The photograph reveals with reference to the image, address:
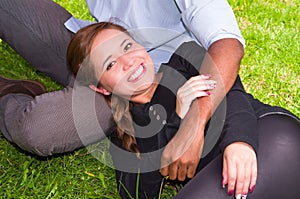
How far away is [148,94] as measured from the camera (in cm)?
293

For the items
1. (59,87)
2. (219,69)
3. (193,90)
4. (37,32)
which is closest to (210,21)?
(219,69)

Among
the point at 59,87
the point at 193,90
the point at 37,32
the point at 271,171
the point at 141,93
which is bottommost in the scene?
the point at 59,87

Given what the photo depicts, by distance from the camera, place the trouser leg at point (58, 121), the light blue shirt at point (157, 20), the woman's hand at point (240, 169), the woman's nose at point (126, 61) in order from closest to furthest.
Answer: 1. the woman's hand at point (240, 169)
2. the woman's nose at point (126, 61)
3. the light blue shirt at point (157, 20)
4. the trouser leg at point (58, 121)

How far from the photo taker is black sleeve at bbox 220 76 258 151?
2471mm

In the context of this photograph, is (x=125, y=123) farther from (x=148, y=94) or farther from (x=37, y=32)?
(x=37, y=32)

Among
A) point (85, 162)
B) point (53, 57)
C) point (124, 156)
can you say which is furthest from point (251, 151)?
point (53, 57)

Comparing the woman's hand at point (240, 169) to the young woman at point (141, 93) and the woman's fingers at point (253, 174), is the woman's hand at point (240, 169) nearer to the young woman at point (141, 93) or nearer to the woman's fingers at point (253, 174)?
the woman's fingers at point (253, 174)

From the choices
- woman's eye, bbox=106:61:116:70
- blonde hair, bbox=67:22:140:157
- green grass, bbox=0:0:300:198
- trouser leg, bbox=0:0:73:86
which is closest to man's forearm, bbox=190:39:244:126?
woman's eye, bbox=106:61:116:70

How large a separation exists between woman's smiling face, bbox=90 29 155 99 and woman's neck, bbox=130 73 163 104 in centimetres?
3

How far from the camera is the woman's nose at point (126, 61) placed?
278 cm

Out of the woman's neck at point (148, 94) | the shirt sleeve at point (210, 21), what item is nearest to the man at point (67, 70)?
the shirt sleeve at point (210, 21)

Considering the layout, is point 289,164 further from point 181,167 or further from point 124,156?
point 124,156

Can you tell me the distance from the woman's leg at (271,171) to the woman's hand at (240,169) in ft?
0.13

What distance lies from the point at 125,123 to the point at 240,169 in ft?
2.66
